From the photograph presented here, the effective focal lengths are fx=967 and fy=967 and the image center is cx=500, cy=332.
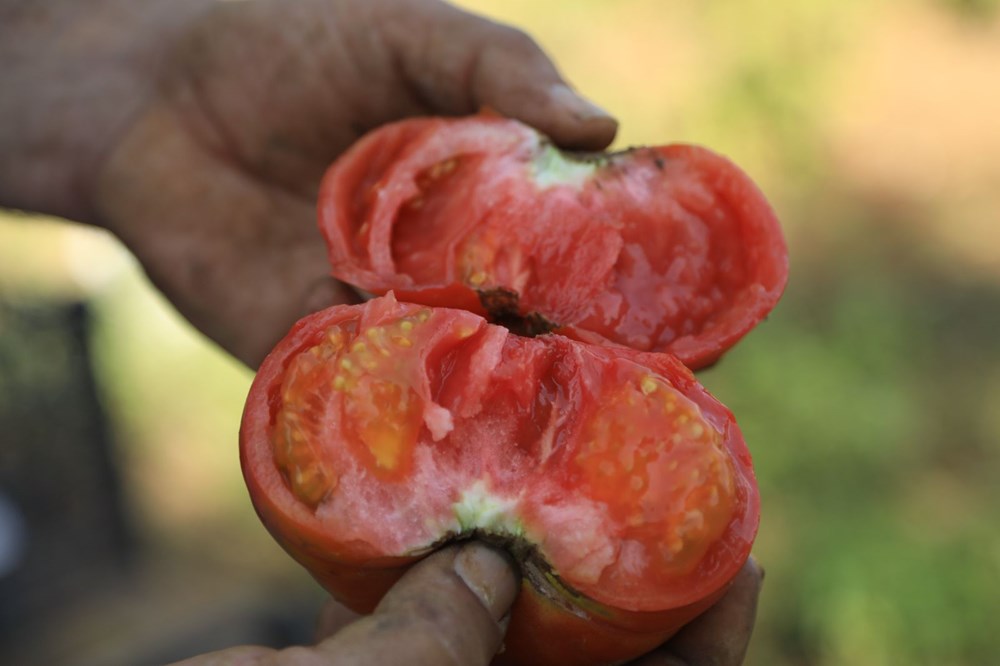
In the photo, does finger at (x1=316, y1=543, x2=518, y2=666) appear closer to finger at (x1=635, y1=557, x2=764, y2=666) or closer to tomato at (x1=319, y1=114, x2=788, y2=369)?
finger at (x1=635, y1=557, x2=764, y2=666)

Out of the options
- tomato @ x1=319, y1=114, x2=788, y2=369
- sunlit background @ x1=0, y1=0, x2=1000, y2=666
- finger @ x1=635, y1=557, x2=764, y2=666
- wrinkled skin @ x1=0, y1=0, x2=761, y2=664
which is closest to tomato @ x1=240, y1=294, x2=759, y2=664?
finger @ x1=635, y1=557, x2=764, y2=666

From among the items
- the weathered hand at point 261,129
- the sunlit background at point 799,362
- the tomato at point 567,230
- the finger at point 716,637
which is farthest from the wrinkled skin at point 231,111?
the finger at point 716,637

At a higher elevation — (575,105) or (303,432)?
(575,105)

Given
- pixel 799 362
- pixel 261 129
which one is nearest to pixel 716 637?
pixel 261 129

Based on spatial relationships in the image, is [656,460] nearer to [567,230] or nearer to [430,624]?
[430,624]

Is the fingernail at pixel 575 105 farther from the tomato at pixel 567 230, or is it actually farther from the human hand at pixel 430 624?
the human hand at pixel 430 624

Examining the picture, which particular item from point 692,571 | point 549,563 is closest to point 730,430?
point 692,571
